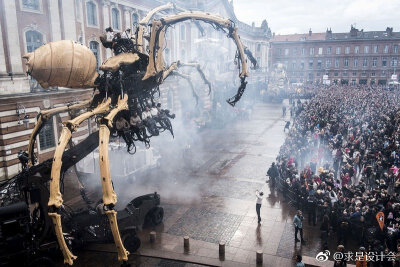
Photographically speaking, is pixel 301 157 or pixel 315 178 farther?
pixel 301 157

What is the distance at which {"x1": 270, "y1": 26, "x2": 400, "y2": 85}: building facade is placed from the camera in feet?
266

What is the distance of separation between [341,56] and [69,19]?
256 feet

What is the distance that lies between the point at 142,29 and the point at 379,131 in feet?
70.1

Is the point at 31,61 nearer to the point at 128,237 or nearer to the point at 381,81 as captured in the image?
the point at 128,237

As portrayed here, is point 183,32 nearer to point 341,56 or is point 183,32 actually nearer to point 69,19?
point 69,19

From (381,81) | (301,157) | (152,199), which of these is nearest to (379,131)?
(301,157)

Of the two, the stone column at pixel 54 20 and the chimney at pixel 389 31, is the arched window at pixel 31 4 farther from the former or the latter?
the chimney at pixel 389 31

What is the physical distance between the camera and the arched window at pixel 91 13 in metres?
28.7

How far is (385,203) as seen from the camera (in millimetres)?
13719

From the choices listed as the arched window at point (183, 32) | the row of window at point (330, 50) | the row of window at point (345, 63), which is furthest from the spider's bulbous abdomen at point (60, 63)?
the row of window at point (330, 50)

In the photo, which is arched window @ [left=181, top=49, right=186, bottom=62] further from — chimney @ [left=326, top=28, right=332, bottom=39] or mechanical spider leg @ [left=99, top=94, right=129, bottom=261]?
chimney @ [left=326, top=28, right=332, bottom=39]

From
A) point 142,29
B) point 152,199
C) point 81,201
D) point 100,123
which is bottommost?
point 81,201

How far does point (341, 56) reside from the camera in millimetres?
86188

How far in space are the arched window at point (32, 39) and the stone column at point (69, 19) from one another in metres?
2.04
